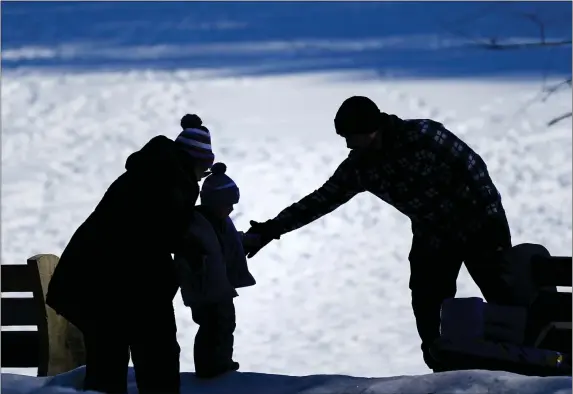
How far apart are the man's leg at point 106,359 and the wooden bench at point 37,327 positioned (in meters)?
1.35

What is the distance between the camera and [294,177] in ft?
47.3

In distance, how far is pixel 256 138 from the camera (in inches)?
632

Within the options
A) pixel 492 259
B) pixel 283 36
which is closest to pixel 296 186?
pixel 492 259

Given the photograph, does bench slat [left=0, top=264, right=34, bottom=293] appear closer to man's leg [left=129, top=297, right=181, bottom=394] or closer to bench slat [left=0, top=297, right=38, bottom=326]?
bench slat [left=0, top=297, right=38, bottom=326]

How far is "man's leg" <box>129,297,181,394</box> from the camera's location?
5801 millimetres

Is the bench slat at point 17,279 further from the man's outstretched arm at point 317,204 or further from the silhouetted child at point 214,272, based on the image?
the man's outstretched arm at point 317,204

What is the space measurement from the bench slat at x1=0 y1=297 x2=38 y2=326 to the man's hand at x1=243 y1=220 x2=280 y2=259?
129 cm

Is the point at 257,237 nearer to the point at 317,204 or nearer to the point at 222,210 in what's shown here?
the point at 317,204

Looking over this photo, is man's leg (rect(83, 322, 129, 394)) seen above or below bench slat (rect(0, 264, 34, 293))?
below

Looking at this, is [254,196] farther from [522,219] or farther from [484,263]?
[484,263]

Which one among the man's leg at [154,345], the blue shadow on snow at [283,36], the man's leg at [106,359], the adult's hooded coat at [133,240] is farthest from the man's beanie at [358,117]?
the blue shadow on snow at [283,36]

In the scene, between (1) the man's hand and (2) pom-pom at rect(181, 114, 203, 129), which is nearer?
(2) pom-pom at rect(181, 114, 203, 129)

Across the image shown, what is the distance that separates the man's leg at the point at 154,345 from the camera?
228 inches

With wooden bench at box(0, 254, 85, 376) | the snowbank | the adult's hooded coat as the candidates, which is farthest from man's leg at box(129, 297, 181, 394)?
wooden bench at box(0, 254, 85, 376)
